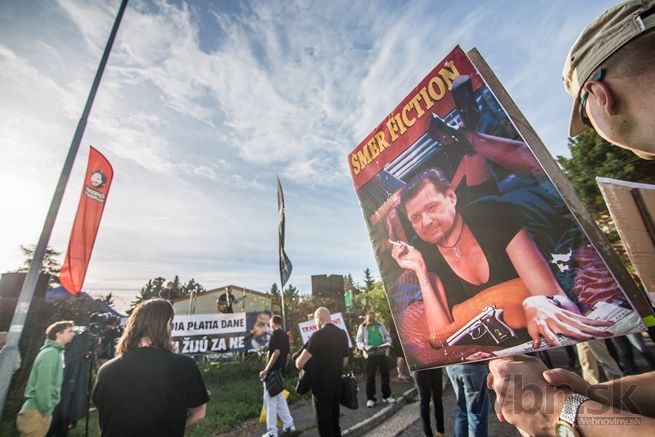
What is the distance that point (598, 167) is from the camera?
45.4ft

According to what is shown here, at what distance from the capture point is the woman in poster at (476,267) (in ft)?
2.72

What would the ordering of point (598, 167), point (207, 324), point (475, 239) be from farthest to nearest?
point (598, 167)
point (207, 324)
point (475, 239)

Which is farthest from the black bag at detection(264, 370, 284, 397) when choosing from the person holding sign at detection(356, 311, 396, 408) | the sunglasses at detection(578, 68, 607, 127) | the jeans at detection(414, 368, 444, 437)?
the sunglasses at detection(578, 68, 607, 127)

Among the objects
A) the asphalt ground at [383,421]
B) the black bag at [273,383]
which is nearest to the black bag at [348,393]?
the asphalt ground at [383,421]

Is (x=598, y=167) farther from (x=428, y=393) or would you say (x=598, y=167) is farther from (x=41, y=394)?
(x=41, y=394)

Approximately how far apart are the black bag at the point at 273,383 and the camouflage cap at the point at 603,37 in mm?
5347

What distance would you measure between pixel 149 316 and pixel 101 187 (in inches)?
261

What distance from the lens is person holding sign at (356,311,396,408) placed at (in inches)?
258

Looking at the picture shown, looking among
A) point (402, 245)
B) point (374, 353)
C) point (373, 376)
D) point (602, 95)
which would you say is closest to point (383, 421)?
point (373, 376)

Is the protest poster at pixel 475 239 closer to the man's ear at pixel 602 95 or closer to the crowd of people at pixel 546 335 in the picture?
the crowd of people at pixel 546 335

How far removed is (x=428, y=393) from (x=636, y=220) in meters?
3.80

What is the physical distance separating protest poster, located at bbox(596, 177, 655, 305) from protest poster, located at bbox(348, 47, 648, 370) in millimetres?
341

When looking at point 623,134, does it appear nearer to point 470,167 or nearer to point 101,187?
point 470,167

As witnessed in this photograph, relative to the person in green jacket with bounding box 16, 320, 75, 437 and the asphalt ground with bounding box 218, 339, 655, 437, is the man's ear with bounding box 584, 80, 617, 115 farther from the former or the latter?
the person in green jacket with bounding box 16, 320, 75, 437
